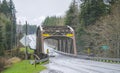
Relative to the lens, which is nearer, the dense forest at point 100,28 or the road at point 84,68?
the road at point 84,68

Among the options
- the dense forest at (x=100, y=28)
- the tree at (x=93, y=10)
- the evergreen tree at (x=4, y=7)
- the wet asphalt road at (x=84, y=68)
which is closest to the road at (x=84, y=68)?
the wet asphalt road at (x=84, y=68)

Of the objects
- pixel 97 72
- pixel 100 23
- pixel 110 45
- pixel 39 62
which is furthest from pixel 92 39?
pixel 97 72

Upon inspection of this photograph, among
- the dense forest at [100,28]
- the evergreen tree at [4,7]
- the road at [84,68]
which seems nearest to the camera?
the road at [84,68]

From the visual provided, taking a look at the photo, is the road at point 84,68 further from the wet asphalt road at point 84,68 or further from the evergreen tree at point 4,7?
the evergreen tree at point 4,7

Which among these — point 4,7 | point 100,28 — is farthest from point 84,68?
point 4,7

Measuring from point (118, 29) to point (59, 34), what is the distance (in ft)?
40.3

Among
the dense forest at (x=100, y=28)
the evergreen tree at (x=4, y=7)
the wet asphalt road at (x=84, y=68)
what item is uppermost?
the evergreen tree at (x=4, y=7)

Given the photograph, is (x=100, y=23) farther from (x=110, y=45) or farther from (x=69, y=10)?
(x=69, y=10)

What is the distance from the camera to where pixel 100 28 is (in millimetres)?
64062

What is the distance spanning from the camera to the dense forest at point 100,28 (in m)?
57.4

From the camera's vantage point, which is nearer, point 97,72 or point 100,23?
point 97,72

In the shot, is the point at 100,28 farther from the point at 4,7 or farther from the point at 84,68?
the point at 4,7

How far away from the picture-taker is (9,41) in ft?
311

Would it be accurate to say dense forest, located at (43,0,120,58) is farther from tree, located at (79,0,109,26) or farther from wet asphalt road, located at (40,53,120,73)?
wet asphalt road, located at (40,53,120,73)
